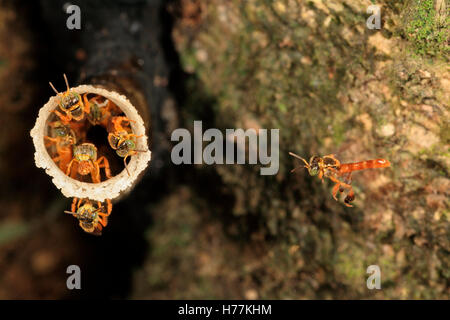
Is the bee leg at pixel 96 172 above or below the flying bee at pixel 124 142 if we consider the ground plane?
below

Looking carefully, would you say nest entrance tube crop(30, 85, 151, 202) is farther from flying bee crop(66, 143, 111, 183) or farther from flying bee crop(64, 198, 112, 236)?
flying bee crop(64, 198, 112, 236)

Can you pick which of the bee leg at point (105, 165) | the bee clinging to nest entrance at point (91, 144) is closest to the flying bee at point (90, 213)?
the bee clinging to nest entrance at point (91, 144)

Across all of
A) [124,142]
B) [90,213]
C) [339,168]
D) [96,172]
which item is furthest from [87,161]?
[339,168]

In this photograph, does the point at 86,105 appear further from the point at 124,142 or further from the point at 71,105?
the point at 124,142

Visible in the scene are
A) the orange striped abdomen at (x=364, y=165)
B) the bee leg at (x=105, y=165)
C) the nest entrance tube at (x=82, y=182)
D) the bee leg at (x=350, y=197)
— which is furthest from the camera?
the bee leg at (x=350, y=197)

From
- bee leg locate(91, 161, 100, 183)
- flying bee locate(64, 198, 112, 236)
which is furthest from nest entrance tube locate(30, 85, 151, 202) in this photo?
flying bee locate(64, 198, 112, 236)

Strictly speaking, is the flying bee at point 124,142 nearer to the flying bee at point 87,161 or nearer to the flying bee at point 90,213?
the flying bee at point 87,161
